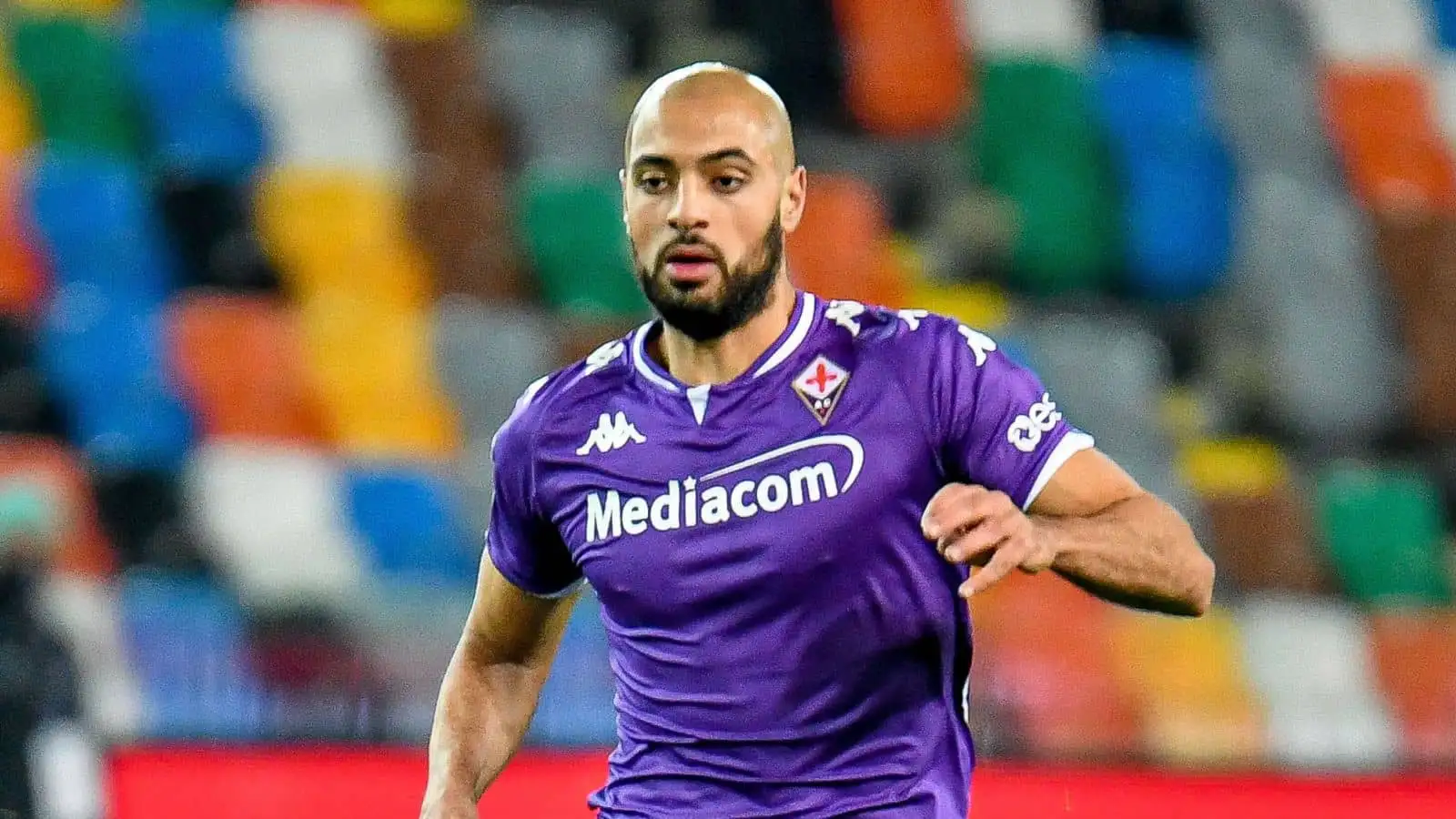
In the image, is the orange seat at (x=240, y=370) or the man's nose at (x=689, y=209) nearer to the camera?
the man's nose at (x=689, y=209)

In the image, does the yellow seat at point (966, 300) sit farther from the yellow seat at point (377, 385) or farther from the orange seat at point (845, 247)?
the yellow seat at point (377, 385)

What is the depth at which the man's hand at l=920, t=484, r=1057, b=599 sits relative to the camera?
217 centimetres

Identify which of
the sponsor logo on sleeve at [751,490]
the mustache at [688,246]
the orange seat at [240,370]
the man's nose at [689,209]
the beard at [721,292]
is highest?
the orange seat at [240,370]

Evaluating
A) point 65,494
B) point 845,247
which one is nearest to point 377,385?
point 65,494

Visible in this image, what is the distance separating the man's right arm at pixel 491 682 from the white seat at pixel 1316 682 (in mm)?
2688

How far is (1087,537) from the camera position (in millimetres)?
2395

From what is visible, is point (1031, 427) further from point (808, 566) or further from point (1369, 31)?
point (1369, 31)

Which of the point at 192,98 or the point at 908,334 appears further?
the point at 192,98

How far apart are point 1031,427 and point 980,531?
15.3 inches

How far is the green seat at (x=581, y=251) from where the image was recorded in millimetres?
6715

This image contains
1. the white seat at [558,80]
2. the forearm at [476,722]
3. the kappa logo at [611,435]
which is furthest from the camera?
the white seat at [558,80]

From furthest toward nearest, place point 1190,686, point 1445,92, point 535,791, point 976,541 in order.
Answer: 1. point 1445,92
2. point 1190,686
3. point 535,791
4. point 976,541

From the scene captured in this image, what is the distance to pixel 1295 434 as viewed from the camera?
715 centimetres

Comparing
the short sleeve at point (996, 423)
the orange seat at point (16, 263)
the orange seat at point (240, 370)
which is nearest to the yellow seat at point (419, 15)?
the orange seat at point (240, 370)
